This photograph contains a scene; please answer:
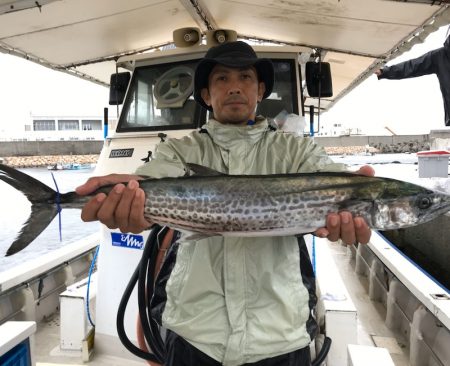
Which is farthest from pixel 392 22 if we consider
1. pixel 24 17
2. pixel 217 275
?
pixel 24 17

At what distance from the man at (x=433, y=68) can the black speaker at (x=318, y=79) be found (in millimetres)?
1731

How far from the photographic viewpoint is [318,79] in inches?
162

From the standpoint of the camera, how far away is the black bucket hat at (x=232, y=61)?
2.16 m

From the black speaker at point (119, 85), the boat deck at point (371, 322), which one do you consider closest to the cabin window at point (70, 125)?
the boat deck at point (371, 322)

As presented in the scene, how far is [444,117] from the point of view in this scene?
5.20 metres

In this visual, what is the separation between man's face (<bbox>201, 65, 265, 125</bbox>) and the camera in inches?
85.3

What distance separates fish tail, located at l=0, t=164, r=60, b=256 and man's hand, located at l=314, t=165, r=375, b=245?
1.45 m

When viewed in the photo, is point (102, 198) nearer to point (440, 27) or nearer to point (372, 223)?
point (372, 223)

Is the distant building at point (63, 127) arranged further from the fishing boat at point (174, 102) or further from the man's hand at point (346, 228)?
the man's hand at point (346, 228)

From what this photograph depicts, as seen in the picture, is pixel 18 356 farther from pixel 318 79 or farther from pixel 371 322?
pixel 371 322

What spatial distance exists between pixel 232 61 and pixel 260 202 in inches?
31.6

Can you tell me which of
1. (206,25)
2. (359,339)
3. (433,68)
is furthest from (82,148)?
(359,339)

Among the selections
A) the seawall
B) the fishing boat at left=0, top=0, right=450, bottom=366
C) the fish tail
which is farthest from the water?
the seawall

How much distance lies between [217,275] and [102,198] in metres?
0.71
